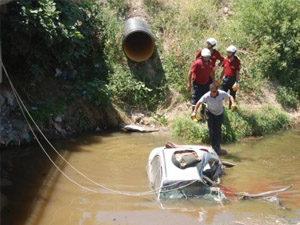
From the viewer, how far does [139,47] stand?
13094 millimetres

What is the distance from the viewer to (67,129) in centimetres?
1043

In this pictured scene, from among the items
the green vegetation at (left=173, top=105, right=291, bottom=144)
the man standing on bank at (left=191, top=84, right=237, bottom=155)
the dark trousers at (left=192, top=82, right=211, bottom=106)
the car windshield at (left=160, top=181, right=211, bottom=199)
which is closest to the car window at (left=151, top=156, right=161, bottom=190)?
the car windshield at (left=160, top=181, right=211, bottom=199)

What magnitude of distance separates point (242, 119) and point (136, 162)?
342cm

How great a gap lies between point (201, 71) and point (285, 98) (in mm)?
3803

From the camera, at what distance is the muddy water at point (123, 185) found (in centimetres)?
618

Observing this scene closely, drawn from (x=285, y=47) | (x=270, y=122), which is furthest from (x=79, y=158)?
(x=285, y=47)

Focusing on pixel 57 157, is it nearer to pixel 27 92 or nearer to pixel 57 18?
pixel 27 92

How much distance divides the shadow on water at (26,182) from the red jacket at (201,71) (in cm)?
348

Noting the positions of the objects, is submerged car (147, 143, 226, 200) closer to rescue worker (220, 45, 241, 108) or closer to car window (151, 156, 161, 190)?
car window (151, 156, 161, 190)

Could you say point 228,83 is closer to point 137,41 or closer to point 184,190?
point 137,41

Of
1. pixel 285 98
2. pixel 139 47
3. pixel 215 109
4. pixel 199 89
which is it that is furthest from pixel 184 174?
pixel 139 47

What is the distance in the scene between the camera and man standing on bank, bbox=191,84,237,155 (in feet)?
28.5

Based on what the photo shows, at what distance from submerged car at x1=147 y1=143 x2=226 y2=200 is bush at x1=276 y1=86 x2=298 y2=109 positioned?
596cm

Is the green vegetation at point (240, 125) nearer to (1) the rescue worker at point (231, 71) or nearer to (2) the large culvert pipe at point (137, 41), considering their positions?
(1) the rescue worker at point (231, 71)
